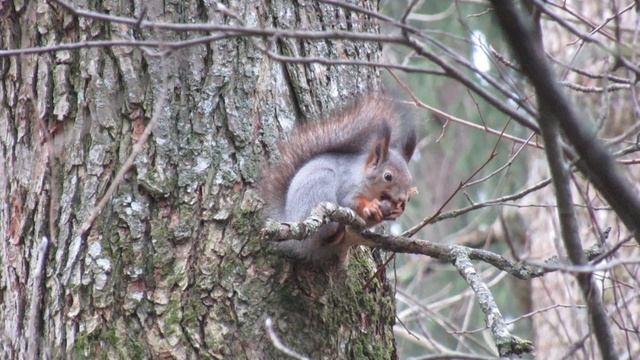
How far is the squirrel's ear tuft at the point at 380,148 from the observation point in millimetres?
2270

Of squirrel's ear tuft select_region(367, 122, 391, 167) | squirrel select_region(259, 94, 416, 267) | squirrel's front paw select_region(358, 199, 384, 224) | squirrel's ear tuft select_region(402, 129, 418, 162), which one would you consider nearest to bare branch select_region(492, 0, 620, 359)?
squirrel select_region(259, 94, 416, 267)

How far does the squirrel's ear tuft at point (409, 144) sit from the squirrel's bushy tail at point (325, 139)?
0.29 feet

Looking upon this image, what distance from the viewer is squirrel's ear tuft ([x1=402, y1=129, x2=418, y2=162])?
2418 mm

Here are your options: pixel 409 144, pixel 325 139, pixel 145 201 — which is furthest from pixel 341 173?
pixel 145 201

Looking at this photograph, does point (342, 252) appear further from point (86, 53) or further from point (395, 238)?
point (86, 53)

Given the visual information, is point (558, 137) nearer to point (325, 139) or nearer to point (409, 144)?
point (325, 139)

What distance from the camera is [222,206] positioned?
204 centimetres

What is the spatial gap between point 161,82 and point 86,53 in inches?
6.8

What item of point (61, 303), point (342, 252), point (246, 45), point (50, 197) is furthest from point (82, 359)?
point (246, 45)

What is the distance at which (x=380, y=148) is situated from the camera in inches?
90.0

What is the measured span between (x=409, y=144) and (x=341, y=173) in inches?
11.5

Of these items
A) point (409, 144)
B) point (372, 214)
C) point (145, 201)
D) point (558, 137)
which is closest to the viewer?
point (558, 137)

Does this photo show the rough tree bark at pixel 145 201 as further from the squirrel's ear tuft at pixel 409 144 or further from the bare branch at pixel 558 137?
the bare branch at pixel 558 137

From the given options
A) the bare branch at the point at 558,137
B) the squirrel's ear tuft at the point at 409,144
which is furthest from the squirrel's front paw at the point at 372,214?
the bare branch at the point at 558,137
